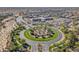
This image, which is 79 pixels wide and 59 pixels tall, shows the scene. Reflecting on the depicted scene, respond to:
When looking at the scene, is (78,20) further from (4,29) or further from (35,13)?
(4,29)

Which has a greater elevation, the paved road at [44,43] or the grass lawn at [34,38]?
the grass lawn at [34,38]

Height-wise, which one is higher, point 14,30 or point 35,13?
point 35,13

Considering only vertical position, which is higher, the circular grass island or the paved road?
the circular grass island

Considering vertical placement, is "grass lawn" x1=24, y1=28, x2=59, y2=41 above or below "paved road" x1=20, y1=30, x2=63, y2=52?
above
